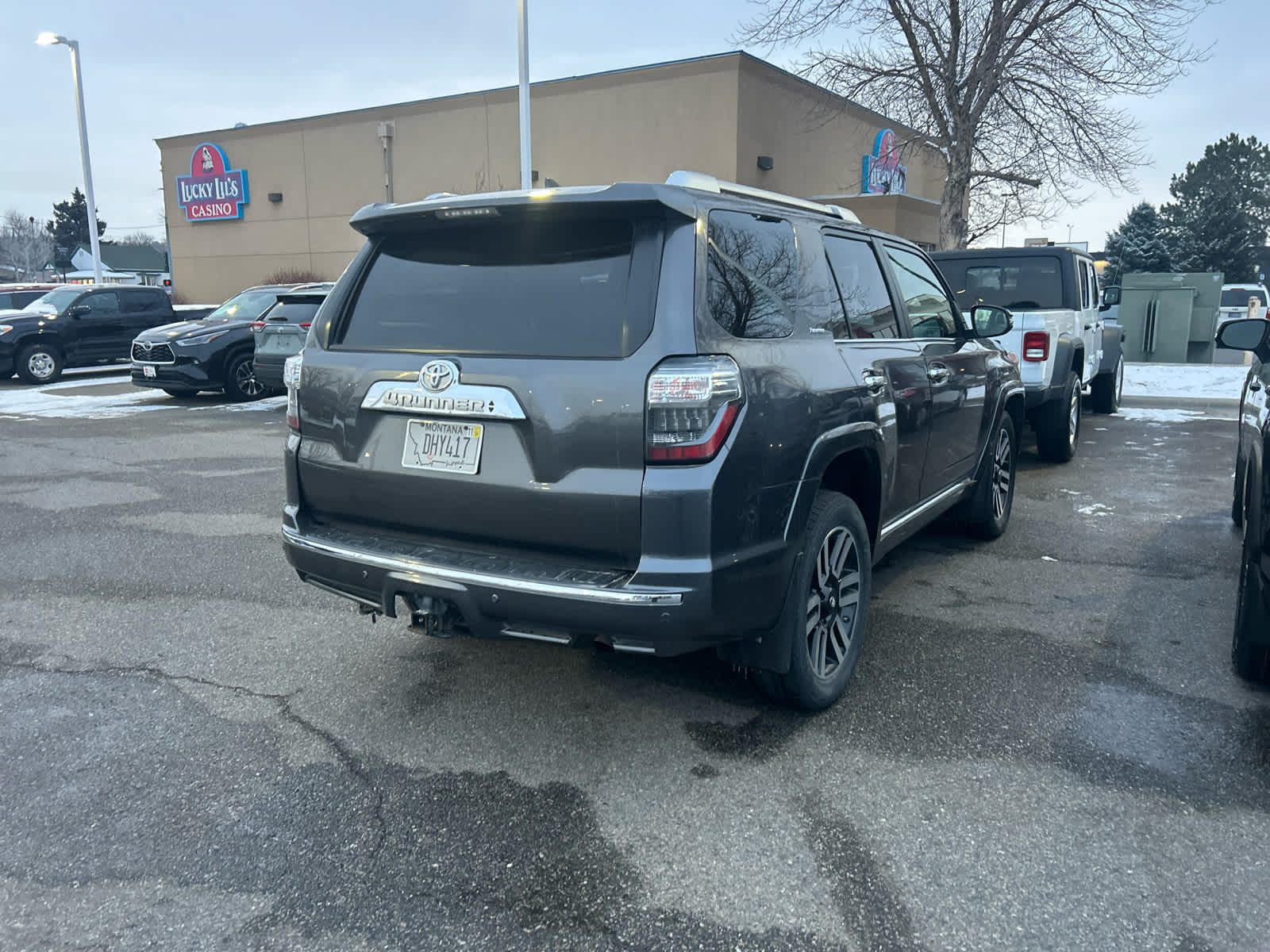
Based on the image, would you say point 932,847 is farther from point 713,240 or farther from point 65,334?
point 65,334

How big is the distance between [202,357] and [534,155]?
12.4 meters

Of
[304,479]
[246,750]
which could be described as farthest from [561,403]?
[246,750]

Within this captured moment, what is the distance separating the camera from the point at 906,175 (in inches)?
1106

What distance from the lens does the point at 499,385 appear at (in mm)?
3068

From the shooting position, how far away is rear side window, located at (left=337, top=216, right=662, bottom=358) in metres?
3.04

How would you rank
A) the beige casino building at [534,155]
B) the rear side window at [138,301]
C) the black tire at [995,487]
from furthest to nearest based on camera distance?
the beige casino building at [534,155] → the rear side window at [138,301] → the black tire at [995,487]

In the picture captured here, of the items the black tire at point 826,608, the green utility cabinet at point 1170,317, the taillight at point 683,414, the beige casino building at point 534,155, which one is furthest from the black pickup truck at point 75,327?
the green utility cabinet at point 1170,317

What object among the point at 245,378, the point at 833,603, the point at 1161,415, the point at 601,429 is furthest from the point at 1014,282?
the point at 245,378

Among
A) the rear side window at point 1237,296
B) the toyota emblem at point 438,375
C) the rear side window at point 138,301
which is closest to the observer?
the toyota emblem at point 438,375

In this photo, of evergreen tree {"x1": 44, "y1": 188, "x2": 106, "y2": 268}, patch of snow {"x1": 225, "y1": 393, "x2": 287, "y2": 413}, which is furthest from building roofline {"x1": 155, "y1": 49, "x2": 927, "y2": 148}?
evergreen tree {"x1": 44, "y1": 188, "x2": 106, "y2": 268}

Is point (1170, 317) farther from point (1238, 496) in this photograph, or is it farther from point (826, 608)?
point (826, 608)

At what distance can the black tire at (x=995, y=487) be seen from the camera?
19.3 ft

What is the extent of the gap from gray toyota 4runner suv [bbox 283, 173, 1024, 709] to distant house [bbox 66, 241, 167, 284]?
6428 cm

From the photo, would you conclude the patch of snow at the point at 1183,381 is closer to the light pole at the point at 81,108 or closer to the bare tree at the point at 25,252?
the light pole at the point at 81,108
